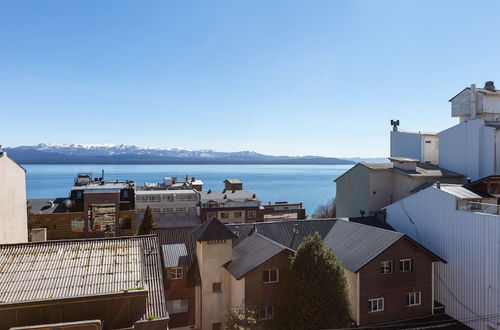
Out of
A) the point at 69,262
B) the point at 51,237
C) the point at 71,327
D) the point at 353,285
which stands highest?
the point at 69,262

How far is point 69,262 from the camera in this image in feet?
53.3

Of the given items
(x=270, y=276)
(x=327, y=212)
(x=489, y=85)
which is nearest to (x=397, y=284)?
(x=270, y=276)

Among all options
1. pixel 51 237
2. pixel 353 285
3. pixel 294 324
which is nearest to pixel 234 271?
pixel 294 324

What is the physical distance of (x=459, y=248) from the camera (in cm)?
2447

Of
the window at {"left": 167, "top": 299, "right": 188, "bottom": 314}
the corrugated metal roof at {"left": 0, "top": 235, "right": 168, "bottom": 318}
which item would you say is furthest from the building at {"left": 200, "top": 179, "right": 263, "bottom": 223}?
the corrugated metal roof at {"left": 0, "top": 235, "right": 168, "bottom": 318}

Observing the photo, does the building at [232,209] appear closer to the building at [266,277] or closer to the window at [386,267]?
the building at [266,277]

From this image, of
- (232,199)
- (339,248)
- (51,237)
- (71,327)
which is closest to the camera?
(71,327)

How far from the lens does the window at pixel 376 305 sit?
75.9 feet

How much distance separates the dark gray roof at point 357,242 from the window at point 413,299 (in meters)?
4.14

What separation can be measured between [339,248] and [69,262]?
1868 centimetres

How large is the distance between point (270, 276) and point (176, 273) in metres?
6.62

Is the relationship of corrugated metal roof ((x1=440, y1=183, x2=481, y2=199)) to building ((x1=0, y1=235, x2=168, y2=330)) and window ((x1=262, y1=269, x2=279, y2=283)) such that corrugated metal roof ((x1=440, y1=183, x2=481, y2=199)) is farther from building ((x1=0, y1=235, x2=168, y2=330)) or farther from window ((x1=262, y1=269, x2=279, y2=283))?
building ((x1=0, y1=235, x2=168, y2=330))

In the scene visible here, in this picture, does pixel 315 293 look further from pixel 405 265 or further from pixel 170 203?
pixel 170 203

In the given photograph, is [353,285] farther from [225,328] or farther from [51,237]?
[51,237]
